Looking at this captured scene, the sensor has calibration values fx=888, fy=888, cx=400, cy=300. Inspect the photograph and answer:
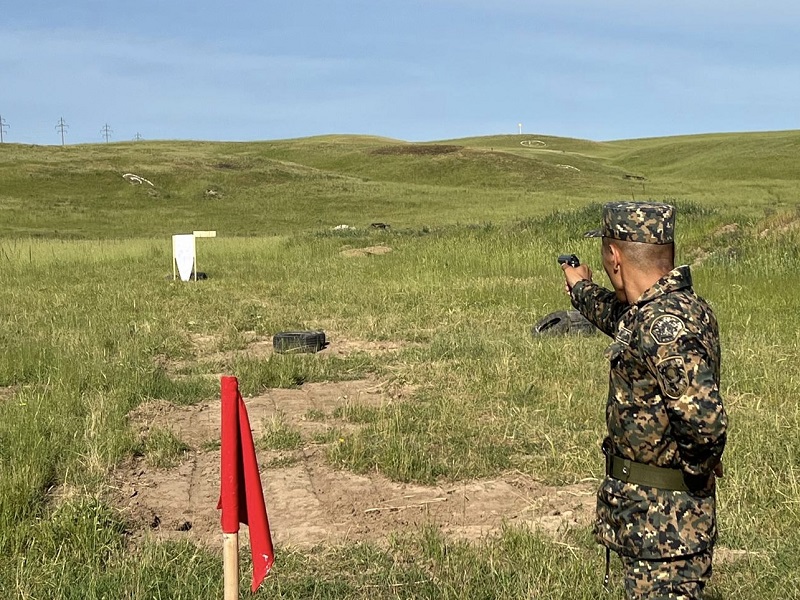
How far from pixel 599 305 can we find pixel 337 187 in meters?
50.5

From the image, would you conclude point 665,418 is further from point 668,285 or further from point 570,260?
point 570,260

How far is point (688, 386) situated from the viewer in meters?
2.71

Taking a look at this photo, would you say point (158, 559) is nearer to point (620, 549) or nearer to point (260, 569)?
point (260, 569)

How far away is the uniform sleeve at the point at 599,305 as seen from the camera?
10.9 feet

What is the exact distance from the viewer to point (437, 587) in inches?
160

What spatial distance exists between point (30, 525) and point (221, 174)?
53096 mm

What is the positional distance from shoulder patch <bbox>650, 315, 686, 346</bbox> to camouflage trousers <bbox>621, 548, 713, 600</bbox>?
72 centimetres

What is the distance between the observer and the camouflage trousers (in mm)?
2891

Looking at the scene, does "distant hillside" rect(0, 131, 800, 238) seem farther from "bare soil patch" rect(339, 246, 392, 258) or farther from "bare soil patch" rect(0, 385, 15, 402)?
"bare soil patch" rect(0, 385, 15, 402)

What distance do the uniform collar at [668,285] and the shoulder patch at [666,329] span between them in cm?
13

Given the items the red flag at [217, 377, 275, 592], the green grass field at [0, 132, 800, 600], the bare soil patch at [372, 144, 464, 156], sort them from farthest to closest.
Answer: the bare soil patch at [372, 144, 464, 156]
the green grass field at [0, 132, 800, 600]
the red flag at [217, 377, 275, 592]

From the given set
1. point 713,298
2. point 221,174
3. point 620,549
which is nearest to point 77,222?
point 221,174

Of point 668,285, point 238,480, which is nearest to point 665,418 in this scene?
point 668,285

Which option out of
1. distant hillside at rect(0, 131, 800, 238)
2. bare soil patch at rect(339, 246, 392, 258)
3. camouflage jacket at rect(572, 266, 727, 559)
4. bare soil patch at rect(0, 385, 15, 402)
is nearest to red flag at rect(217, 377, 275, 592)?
camouflage jacket at rect(572, 266, 727, 559)
